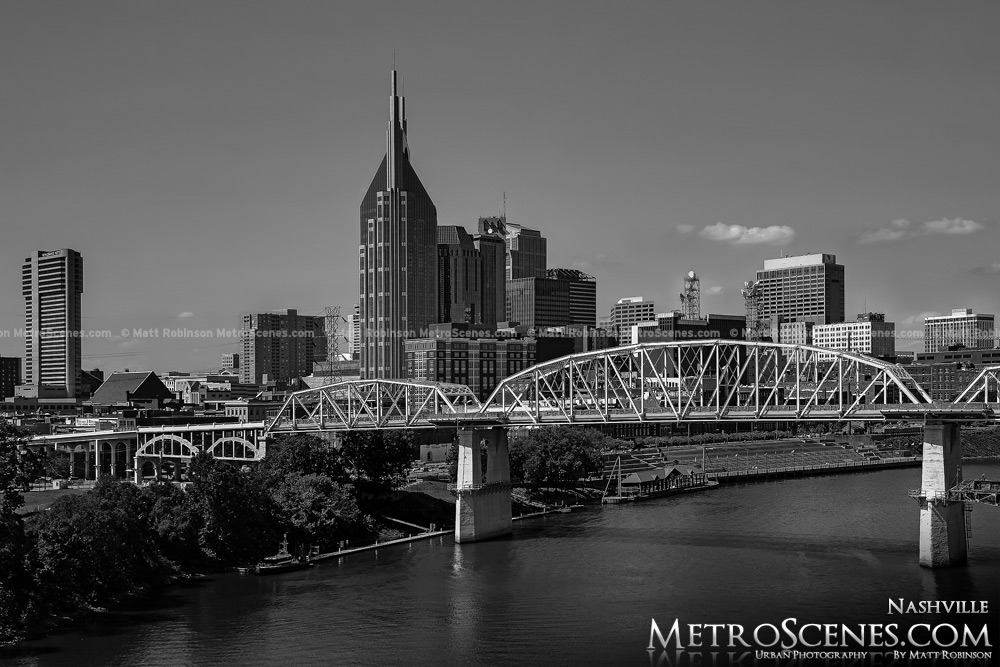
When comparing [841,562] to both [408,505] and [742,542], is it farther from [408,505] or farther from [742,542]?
[408,505]

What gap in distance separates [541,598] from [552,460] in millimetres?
60334

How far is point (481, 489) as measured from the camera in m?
108

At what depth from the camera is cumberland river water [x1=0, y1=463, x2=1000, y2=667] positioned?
215ft

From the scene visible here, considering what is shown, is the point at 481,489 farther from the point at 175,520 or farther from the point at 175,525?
the point at 175,525

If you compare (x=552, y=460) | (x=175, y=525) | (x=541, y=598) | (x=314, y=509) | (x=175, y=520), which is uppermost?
(x=552, y=460)

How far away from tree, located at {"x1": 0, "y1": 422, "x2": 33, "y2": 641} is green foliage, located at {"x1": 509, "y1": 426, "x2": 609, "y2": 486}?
7078 cm

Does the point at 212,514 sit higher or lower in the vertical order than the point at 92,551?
higher

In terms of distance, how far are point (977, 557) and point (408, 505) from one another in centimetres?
5351

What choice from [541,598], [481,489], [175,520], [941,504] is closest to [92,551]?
[175,520]

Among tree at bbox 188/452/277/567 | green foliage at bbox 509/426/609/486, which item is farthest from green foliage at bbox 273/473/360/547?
green foliage at bbox 509/426/609/486

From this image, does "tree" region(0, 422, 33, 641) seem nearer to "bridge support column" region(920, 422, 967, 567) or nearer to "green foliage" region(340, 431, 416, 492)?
"green foliage" region(340, 431, 416, 492)

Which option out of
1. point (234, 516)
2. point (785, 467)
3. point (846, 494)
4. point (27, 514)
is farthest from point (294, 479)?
point (785, 467)

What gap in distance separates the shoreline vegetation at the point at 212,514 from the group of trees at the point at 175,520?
88 millimetres

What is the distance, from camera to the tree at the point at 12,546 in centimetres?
7094
